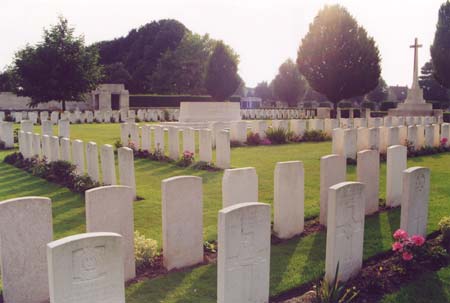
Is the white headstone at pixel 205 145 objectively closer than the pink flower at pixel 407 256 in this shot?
No

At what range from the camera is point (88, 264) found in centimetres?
276

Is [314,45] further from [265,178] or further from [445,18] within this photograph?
[265,178]

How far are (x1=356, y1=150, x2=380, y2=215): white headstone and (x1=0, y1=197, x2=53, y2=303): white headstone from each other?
13.9 ft

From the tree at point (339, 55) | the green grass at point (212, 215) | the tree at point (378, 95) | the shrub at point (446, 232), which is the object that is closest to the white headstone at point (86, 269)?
the green grass at point (212, 215)

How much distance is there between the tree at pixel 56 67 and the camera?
25266mm

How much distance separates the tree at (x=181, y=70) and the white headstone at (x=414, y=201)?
45.1m

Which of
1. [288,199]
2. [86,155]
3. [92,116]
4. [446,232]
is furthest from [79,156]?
[92,116]

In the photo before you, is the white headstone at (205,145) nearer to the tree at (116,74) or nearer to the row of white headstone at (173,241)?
the row of white headstone at (173,241)

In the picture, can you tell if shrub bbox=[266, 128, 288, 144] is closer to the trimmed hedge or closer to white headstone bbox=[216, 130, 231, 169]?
white headstone bbox=[216, 130, 231, 169]

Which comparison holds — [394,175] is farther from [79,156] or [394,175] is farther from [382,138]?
[79,156]

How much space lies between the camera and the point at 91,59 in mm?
26469

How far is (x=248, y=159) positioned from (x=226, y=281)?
791 centimetres

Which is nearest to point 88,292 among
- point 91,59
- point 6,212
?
point 6,212

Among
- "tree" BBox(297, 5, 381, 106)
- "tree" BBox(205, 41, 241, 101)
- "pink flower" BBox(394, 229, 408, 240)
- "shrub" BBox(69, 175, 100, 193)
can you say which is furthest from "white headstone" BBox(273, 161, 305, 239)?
"tree" BBox(297, 5, 381, 106)
